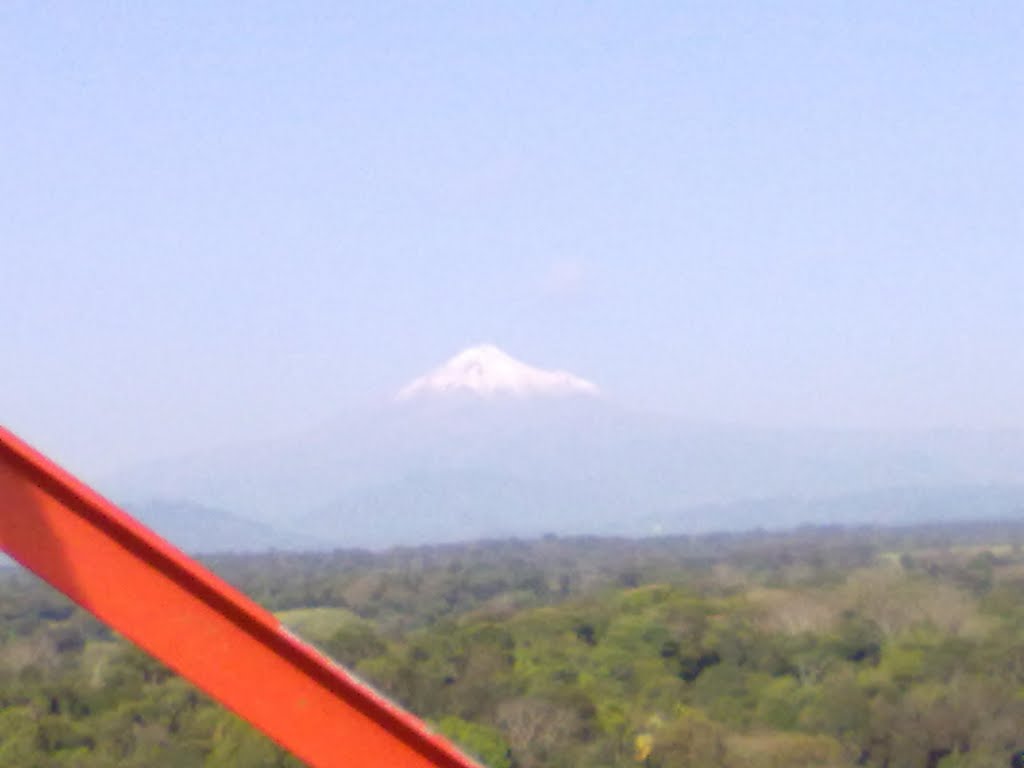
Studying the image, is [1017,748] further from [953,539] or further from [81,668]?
[953,539]

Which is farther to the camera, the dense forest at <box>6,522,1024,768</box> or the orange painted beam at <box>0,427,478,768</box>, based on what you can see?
the dense forest at <box>6,522,1024,768</box>

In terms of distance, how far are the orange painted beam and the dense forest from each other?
467 inches

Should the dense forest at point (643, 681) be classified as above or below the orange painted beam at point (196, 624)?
below

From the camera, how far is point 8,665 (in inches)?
974

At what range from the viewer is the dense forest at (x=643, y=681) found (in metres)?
17.0

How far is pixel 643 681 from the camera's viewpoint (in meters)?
24.2

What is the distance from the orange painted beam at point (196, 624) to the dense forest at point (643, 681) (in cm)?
1185

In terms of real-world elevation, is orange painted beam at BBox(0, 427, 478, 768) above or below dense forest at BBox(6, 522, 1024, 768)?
above

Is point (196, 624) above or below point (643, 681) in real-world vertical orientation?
above

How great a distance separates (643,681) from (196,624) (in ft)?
76.5

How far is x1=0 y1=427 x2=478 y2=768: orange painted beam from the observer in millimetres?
1354

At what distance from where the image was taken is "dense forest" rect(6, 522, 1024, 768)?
17.0m

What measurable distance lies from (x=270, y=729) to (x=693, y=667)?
24.8m

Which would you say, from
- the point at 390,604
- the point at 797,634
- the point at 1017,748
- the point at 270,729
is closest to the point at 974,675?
the point at 1017,748
